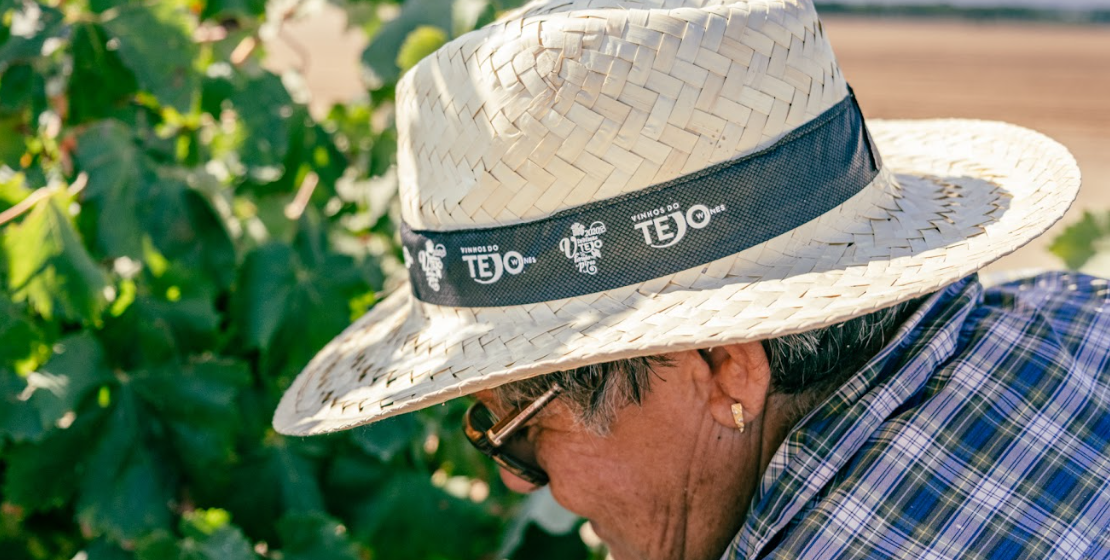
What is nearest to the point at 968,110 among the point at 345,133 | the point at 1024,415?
the point at 345,133

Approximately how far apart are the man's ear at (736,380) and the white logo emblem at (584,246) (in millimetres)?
220

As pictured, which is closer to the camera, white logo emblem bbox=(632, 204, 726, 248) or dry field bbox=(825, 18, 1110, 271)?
white logo emblem bbox=(632, 204, 726, 248)

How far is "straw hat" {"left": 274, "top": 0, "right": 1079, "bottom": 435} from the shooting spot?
1.28m

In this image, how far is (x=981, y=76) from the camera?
1092cm

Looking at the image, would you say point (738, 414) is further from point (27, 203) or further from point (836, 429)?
point (27, 203)

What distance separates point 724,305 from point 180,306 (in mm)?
1251

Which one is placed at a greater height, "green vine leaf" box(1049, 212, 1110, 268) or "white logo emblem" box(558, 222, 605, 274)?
"white logo emblem" box(558, 222, 605, 274)

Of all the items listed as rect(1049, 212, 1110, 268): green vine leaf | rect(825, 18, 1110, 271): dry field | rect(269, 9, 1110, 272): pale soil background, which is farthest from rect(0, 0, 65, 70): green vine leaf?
rect(825, 18, 1110, 271): dry field

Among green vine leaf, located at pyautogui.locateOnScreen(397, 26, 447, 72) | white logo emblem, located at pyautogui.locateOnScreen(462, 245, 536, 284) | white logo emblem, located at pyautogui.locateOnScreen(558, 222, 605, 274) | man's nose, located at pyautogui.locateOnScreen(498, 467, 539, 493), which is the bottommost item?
man's nose, located at pyautogui.locateOnScreen(498, 467, 539, 493)

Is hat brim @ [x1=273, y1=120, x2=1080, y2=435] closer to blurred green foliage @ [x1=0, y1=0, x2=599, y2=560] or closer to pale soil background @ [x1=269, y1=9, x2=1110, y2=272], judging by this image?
blurred green foliage @ [x1=0, y1=0, x2=599, y2=560]

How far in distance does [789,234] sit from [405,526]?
1436 mm

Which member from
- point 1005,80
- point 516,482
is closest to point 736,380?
point 516,482

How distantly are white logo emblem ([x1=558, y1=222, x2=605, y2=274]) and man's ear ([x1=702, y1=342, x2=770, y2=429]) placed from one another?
0.72ft

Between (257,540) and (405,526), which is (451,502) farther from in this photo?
(257,540)
